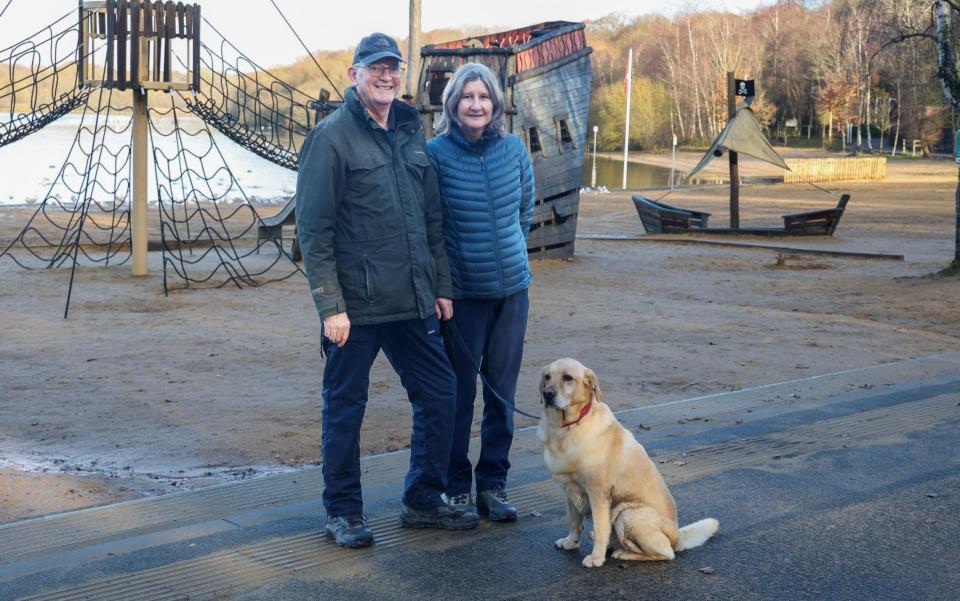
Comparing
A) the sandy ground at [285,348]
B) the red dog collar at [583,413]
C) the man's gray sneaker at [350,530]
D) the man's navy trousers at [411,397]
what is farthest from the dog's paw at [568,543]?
the sandy ground at [285,348]

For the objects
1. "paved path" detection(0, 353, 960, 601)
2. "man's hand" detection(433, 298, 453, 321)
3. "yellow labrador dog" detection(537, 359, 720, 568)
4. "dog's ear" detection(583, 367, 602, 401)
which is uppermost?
"man's hand" detection(433, 298, 453, 321)

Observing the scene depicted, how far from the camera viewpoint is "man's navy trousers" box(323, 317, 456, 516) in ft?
16.7

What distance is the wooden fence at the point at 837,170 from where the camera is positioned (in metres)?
50.5

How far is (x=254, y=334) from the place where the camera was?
42.5ft

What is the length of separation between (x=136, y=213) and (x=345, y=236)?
14.0 m

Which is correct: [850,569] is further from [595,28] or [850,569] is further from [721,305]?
[595,28]

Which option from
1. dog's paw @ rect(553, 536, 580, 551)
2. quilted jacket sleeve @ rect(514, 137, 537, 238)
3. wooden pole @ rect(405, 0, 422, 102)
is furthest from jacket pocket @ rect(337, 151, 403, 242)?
wooden pole @ rect(405, 0, 422, 102)

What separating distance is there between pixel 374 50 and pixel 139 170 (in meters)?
13.7

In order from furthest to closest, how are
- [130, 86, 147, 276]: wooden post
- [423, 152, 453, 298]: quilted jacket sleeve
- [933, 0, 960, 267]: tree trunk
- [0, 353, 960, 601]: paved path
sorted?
[130, 86, 147, 276]: wooden post < [933, 0, 960, 267]: tree trunk < [423, 152, 453, 298]: quilted jacket sleeve < [0, 353, 960, 601]: paved path

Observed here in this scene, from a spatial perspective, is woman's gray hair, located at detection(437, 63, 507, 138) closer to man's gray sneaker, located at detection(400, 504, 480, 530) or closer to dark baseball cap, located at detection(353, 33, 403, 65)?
dark baseball cap, located at detection(353, 33, 403, 65)

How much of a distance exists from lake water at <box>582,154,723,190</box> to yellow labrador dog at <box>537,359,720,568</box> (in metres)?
50.3

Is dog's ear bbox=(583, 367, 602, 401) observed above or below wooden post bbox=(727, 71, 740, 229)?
below

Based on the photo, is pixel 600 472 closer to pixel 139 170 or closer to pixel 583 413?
pixel 583 413

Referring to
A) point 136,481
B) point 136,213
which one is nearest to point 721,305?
point 136,213
